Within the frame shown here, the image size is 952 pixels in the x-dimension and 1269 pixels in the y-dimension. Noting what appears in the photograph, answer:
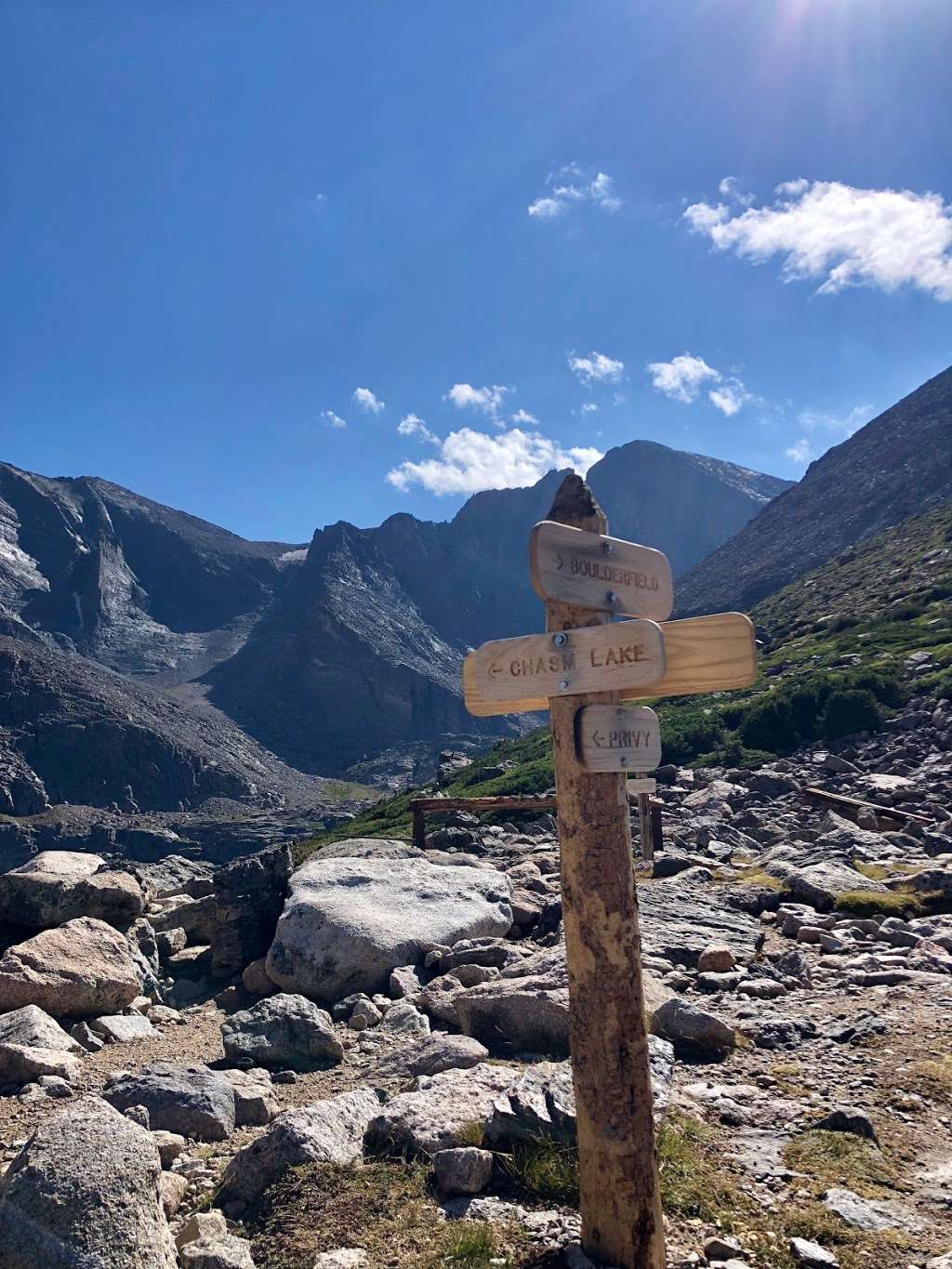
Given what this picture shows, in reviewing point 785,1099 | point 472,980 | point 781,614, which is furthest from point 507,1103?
point 781,614

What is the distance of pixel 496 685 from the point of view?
4.09m

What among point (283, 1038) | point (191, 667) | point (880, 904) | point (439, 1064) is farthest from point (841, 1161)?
point (191, 667)

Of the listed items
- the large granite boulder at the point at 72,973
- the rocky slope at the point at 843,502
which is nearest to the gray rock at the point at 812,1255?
the large granite boulder at the point at 72,973

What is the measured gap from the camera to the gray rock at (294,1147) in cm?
452

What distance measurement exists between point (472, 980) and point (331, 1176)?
145 inches

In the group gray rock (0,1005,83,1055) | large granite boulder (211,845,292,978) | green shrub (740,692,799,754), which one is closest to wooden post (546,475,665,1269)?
gray rock (0,1005,83,1055)

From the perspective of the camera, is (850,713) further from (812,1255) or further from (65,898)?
(812,1255)

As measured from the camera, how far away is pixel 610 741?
376 centimetres

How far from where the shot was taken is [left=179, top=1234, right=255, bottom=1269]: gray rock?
3844 millimetres

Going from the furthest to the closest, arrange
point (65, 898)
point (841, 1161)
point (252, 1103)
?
point (65, 898), point (252, 1103), point (841, 1161)

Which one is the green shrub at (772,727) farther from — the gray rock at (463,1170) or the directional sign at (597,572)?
the directional sign at (597,572)

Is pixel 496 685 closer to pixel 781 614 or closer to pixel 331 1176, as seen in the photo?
pixel 331 1176

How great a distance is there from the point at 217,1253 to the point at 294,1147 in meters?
0.76

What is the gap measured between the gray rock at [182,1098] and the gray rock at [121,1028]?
190 centimetres
